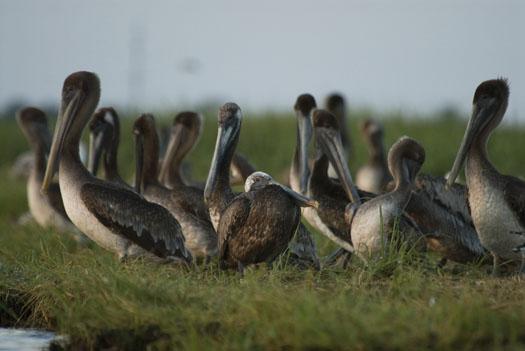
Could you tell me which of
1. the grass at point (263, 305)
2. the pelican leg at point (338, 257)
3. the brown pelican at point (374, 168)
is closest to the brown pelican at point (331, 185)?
the pelican leg at point (338, 257)

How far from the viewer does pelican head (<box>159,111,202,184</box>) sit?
33.8 feet

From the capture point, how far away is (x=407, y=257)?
7176mm

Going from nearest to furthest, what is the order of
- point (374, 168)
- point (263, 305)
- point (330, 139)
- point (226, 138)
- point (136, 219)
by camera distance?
point (263, 305), point (136, 219), point (226, 138), point (330, 139), point (374, 168)

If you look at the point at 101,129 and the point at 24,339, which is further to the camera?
the point at 101,129

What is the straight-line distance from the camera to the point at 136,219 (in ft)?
25.9

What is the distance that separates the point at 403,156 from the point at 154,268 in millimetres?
2042

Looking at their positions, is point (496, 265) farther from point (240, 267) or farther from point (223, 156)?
point (223, 156)

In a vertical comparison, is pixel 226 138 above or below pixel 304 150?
above

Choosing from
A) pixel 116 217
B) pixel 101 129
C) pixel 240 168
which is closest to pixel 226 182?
pixel 116 217

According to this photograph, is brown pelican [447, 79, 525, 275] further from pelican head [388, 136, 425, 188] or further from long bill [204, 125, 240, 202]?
long bill [204, 125, 240, 202]

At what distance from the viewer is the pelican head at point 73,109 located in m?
8.42

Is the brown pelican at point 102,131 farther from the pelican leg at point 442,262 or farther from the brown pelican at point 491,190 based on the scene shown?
the brown pelican at point 491,190

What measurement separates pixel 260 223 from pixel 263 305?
1248 mm

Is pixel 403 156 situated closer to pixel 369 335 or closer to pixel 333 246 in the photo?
pixel 333 246
